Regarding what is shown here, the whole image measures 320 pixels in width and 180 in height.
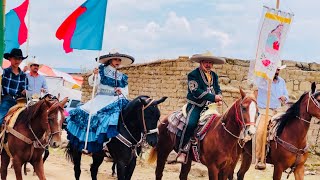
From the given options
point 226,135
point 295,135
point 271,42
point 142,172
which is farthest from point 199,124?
point 142,172

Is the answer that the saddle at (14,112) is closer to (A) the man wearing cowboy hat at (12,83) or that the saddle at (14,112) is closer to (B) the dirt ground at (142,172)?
(A) the man wearing cowboy hat at (12,83)

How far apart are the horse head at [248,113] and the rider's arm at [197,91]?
0.76 m

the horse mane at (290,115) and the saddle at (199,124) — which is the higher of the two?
the horse mane at (290,115)

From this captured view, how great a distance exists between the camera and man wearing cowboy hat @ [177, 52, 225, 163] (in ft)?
28.7

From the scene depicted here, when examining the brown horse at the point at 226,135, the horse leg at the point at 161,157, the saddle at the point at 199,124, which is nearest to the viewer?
the brown horse at the point at 226,135

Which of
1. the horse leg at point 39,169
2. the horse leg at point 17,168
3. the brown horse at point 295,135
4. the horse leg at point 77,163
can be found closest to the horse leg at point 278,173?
the brown horse at point 295,135

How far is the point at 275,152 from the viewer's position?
356 inches

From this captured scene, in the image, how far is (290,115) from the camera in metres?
8.97

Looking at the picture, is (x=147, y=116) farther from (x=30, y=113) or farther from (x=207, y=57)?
(x=30, y=113)

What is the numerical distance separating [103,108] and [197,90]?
1.62m

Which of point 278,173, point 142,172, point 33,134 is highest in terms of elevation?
point 33,134

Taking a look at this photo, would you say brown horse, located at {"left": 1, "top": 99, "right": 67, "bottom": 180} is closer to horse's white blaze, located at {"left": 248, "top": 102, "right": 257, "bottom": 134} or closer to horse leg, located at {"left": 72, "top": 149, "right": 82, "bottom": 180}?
horse leg, located at {"left": 72, "top": 149, "right": 82, "bottom": 180}

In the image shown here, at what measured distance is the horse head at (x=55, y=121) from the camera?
7696 mm

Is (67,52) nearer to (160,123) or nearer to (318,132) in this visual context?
(160,123)
